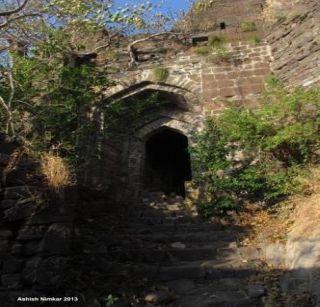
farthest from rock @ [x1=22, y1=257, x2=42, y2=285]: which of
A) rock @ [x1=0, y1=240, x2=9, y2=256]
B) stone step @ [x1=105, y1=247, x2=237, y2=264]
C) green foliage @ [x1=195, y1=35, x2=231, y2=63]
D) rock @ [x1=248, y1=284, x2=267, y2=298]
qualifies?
green foliage @ [x1=195, y1=35, x2=231, y2=63]

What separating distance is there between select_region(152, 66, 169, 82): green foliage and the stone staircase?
3.41 m

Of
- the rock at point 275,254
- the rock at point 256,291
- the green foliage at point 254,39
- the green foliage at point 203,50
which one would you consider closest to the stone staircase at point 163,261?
the rock at point 256,291

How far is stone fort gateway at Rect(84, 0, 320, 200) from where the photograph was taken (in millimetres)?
8898

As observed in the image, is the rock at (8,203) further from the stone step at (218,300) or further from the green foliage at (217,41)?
the green foliage at (217,41)

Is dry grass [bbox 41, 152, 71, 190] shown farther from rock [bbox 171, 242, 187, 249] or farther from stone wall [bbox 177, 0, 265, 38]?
stone wall [bbox 177, 0, 265, 38]

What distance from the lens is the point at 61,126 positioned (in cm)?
732

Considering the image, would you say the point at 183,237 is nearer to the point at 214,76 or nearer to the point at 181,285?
the point at 181,285

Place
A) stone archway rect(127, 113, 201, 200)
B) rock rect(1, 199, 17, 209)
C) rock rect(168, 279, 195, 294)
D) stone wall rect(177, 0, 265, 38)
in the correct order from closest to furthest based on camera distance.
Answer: rock rect(1, 199, 17, 209), rock rect(168, 279, 195, 294), stone archway rect(127, 113, 201, 200), stone wall rect(177, 0, 265, 38)

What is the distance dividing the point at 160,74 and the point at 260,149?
343cm

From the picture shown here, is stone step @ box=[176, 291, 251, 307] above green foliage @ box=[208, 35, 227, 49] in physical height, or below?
below

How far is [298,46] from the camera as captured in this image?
8.77 metres

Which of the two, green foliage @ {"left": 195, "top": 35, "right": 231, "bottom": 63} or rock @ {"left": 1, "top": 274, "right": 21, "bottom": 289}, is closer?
rock @ {"left": 1, "top": 274, "right": 21, "bottom": 289}

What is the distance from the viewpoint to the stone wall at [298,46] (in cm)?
826

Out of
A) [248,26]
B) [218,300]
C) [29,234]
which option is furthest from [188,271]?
[248,26]
